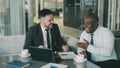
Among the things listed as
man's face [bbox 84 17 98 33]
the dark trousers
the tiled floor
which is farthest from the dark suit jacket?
the tiled floor

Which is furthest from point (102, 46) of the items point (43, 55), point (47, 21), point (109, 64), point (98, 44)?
point (43, 55)

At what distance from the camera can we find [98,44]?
10.6 feet

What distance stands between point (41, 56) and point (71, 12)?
6.24 metres

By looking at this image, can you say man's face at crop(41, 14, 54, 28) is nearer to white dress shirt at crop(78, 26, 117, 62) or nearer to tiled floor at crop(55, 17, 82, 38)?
white dress shirt at crop(78, 26, 117, 62)

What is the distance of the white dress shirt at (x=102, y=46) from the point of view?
3.08 meters

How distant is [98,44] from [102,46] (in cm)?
7

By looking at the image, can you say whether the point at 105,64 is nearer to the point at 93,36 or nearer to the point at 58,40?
the point at 93,36

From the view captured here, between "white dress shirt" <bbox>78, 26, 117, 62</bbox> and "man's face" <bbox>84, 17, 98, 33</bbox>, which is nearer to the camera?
"white dress shirt" <bbox>78, 26, 117, 62</bbox>

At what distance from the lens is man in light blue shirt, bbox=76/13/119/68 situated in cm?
308

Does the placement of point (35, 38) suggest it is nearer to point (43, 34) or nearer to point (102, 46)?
point (43, 34)

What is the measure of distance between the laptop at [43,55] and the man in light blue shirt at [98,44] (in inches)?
24.4

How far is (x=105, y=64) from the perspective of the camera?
10.3ft

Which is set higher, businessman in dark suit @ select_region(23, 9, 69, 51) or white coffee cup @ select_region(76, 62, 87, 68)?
businessman in dark suit @ select_region(23, 9, 69, 51)

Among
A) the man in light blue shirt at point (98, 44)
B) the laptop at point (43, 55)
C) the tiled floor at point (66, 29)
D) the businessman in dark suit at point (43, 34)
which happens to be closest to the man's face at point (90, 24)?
the man in light blue shirt at point (98, 44)
